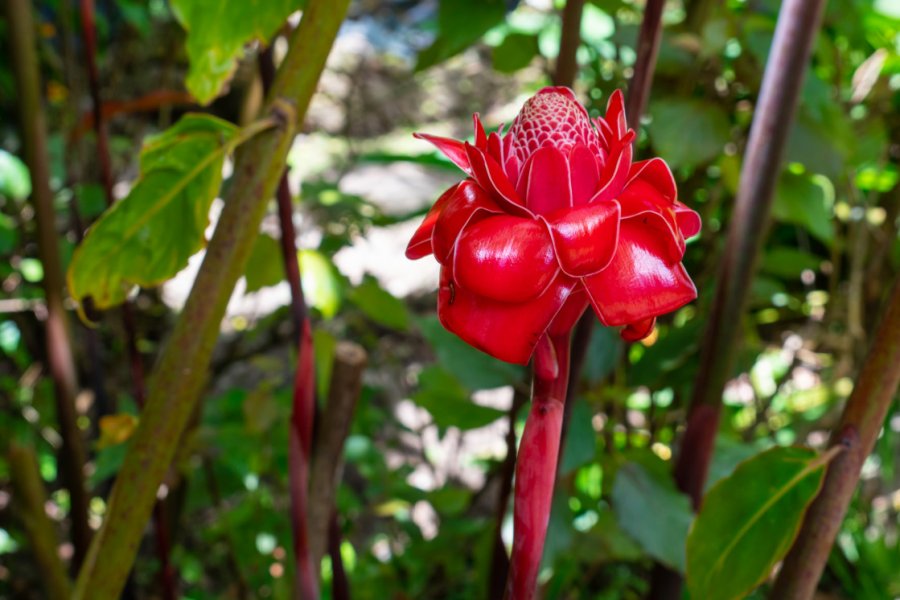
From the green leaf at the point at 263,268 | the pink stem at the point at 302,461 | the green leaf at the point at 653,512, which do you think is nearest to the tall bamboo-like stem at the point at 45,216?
the green leaf at the point at 263,268

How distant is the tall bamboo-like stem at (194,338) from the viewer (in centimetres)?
38

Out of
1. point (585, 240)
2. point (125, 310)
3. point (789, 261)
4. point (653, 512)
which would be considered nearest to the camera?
point (585, 240)

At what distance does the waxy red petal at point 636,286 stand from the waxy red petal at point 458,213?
45mm

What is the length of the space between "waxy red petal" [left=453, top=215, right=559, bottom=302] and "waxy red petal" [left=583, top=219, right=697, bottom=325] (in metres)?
0.02

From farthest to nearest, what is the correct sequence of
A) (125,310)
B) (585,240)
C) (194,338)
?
(125,310), (194,338), (585,240)

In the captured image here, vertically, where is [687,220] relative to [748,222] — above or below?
above

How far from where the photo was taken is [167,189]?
0.42m

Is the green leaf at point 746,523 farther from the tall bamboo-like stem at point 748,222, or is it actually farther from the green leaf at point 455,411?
the green leaf at point 455,411

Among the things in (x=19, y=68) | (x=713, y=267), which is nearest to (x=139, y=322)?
(x=19, y=68)

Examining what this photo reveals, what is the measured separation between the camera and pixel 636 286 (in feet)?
0.86

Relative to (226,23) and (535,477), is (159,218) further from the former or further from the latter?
(535,477)

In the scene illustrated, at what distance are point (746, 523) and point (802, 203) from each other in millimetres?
523

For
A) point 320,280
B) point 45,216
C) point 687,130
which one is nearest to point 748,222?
point 687,130

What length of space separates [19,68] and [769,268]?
925 mm
